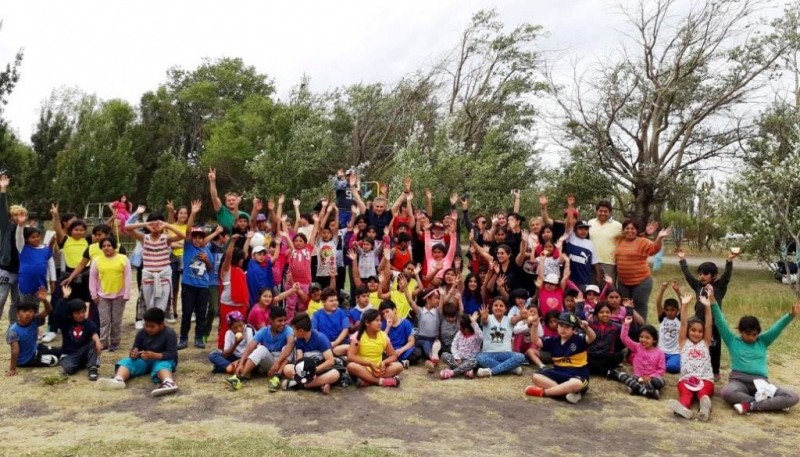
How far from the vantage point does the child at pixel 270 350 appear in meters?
7.00

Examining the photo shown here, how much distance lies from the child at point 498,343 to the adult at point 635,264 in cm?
181

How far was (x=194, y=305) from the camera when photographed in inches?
328

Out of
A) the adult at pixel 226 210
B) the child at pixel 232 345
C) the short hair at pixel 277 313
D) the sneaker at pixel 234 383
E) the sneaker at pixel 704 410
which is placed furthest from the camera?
the adult at pixel 226 210

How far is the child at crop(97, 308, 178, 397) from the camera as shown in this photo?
681 centimetres

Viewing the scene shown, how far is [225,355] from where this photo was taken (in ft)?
24.4

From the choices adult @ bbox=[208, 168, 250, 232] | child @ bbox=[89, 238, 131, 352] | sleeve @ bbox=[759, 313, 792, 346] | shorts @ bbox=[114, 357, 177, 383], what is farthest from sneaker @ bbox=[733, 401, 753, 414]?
child @ bbox=[89, 238, 131, 352]

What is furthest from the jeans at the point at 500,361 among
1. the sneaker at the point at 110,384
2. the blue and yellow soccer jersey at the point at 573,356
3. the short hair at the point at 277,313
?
the sneaker at the point at 110,384

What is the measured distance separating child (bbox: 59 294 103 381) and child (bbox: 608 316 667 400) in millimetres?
6170

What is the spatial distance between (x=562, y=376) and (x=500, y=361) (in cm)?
97

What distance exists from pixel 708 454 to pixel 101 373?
6411 mm

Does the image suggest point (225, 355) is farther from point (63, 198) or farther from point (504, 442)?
point (63, 198)

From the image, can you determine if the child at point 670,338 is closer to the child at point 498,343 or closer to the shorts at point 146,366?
the child at point 498,343

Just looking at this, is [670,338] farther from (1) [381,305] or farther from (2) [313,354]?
(2) [313,354]

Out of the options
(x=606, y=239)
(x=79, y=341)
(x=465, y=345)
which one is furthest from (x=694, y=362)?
(x=79, y=341)
